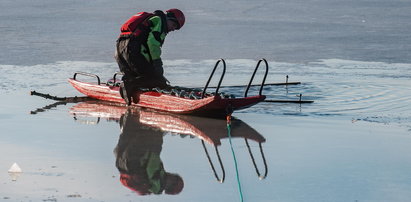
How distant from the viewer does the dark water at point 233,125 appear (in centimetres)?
696

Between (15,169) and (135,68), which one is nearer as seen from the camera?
(15,169)

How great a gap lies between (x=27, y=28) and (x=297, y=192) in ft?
59.1

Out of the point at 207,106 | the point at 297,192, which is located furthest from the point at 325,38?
the point at 297,192

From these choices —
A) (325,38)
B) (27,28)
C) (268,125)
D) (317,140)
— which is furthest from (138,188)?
(27,28)

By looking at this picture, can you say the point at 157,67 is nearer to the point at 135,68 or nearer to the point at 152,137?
the point at 135,68

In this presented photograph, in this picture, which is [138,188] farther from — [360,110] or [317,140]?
[360,110]

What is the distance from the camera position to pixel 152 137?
922 centimetres

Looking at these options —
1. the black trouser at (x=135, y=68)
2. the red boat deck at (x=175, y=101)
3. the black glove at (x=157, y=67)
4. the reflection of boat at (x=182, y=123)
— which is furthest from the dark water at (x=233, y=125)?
the black glove at (x=157, y=67)

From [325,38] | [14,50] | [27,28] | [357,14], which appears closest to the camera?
[14,50]

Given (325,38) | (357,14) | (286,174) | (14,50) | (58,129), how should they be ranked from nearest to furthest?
(286,174)
(58,129)
(14,50)
(325,38)
(357,14)

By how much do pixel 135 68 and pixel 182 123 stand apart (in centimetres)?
159

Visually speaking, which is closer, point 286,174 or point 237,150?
point 286,174

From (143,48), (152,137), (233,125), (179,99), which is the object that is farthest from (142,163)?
(143,48)

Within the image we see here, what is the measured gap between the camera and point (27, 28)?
23.4m
